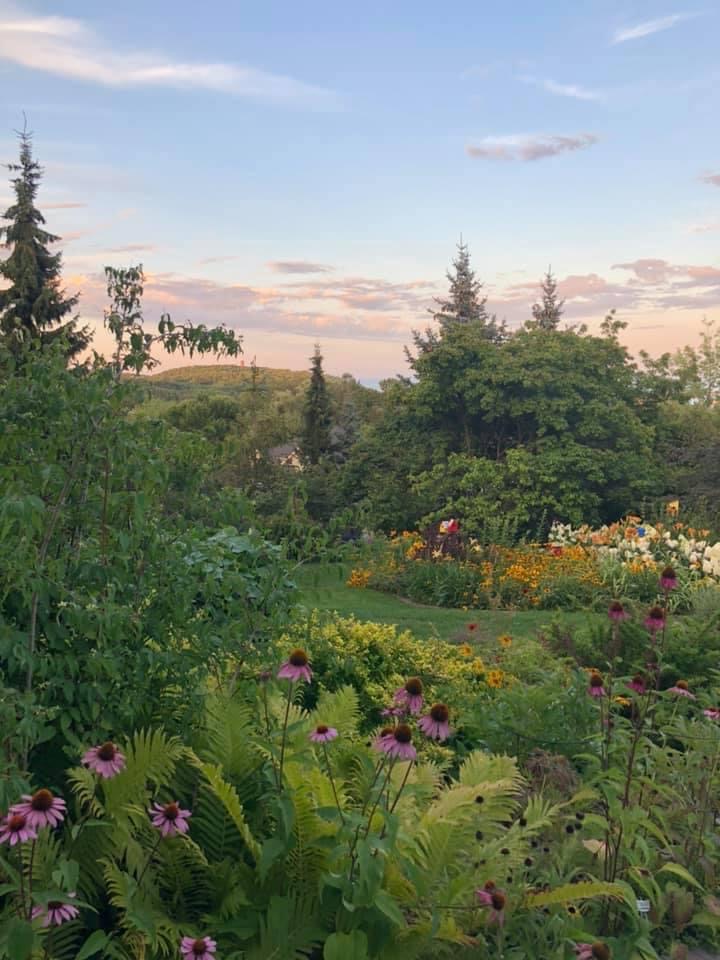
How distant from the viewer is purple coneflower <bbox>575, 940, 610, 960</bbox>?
212cm

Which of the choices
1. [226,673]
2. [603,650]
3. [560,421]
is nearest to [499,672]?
[603,650]

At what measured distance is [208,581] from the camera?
262cm

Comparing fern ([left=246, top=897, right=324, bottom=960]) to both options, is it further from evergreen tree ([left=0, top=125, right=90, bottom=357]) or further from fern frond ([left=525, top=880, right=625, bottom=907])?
evergreen tree ([left=0, top=125, right=90, bottom=357])

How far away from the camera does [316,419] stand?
27531 mm

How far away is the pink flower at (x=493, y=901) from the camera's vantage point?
6.83ft

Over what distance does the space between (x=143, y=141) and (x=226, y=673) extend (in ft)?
16.6

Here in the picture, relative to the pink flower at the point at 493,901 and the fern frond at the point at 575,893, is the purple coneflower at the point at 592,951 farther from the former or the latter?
the pink flower at the point at 493,901

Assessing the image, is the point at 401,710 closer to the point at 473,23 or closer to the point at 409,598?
the point at 473,23

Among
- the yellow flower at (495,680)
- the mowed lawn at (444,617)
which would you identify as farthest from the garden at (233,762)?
the mowed lawn at (444,617)

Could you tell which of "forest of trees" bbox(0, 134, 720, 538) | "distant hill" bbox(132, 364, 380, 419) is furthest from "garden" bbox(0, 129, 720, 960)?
"distant hill" bbox(132, 364, 380, 419)

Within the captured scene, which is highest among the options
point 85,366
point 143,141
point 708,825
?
point 143,141

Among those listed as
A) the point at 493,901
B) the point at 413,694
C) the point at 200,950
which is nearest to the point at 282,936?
the point at 200,950

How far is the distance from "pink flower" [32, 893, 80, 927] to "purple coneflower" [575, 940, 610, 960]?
4.25 ft

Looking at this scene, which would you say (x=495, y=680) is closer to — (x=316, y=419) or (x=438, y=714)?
(x=438, y=714)
